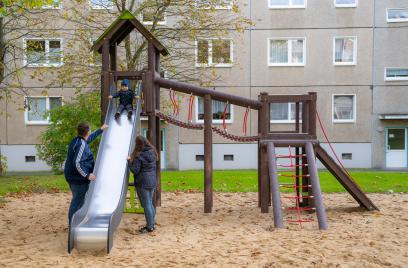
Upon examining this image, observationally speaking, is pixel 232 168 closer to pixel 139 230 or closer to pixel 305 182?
pixel 305 182

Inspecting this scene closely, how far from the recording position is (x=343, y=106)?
23.1 meters

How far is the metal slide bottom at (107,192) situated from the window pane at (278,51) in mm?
14947

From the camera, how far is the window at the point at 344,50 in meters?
22.9

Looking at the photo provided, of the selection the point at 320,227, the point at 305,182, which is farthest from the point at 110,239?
the point at 305,182

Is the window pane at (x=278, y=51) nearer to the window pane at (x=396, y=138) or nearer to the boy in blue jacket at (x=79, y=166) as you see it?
the window pane at (x=396, y=138)

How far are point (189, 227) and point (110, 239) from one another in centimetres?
205

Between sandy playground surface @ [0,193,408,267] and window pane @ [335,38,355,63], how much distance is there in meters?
13.8

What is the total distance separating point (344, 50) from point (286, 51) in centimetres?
282

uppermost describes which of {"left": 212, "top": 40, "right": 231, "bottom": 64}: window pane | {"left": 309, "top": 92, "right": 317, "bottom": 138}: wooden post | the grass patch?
{"left": 212, "top": 40, "right": 231, "bottom": 64}: window pane

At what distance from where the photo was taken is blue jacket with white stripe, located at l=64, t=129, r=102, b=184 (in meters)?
6.86

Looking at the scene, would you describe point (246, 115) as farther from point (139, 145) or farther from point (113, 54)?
point (113, 54)

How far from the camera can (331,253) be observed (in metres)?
6.15

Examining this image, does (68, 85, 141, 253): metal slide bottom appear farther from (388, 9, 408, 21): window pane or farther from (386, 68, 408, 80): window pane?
(388, 9, 408, 21): window pane

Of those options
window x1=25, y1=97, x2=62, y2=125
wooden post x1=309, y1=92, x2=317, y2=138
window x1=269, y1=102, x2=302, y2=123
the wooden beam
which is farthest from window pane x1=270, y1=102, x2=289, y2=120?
wooden post x1=309, y1=92, x2=317, y2=138
